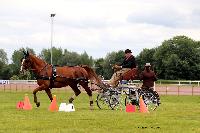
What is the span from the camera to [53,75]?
21859 mm

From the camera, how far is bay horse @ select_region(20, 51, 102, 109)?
21734 millimetres

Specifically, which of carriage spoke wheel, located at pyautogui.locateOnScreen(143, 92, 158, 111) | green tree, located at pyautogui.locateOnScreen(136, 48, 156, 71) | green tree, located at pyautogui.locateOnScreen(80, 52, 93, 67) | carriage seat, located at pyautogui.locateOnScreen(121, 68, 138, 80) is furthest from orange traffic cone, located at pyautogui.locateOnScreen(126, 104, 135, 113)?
green tree, located at pyautogui.locateOnScreen(80, 52, 93, 67)

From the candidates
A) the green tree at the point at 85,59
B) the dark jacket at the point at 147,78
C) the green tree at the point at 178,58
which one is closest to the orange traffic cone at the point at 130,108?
the dark jacket at the point at 147,78

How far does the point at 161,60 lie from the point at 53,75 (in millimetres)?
101696

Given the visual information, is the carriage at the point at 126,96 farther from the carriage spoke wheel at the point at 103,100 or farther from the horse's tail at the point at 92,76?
the horse's tail at the point at 92,76

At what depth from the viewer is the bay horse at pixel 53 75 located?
71.3 ft

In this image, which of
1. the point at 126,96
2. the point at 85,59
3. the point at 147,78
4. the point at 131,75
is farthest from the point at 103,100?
the point at 85,59

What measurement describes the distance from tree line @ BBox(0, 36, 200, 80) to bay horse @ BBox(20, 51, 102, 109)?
80.9m

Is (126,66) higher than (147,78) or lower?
higher

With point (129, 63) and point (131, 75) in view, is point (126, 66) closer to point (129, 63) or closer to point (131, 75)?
point (129, 63)

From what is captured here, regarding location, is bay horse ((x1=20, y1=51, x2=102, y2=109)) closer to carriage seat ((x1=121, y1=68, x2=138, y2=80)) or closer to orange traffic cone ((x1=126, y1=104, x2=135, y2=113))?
carriage seat ((x1=121, y1=68, x2=138, y2=80))

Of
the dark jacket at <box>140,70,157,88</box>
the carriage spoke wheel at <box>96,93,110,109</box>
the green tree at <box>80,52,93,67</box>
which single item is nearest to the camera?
the carriage spoke wheel at <box>96,93,110,109</box>

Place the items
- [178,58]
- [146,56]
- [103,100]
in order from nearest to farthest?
[103,100] < [178,58] < [146,56]

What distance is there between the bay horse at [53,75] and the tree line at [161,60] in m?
80.9
